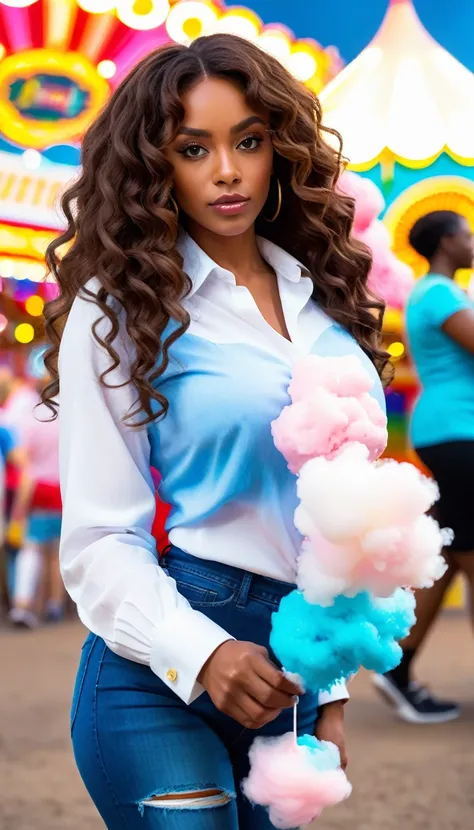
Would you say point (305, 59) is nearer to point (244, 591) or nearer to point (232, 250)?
point (232, 250)

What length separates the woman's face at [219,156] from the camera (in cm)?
171

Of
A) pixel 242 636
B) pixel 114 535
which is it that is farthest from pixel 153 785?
pixel 114 535

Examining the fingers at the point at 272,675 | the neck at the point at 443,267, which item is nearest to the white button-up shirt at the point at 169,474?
the fingers at the point at 272,675

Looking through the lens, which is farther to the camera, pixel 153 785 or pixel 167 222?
pixel 167 222

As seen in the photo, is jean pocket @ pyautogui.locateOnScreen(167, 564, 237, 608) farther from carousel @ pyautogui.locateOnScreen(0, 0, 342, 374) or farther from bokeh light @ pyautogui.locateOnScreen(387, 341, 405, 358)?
carousel @ pyautogui.locateOnScreen(0, 0, 342, 374)

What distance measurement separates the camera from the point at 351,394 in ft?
5.27

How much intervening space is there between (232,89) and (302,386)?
442mm

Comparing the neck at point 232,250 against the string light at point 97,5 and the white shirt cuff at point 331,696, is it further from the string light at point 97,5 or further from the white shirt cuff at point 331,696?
the string light at point 97,5

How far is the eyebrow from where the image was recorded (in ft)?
5.58

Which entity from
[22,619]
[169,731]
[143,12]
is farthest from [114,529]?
[143,12]

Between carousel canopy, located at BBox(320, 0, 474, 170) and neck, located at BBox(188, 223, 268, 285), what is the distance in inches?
231

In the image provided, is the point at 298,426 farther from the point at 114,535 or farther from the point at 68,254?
the point at 68,254

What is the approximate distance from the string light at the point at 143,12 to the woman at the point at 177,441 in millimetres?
6948

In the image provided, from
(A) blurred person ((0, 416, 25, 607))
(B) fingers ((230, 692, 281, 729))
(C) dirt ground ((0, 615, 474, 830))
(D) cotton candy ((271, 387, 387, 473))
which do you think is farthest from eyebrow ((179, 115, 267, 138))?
(A) blurred person ((0, 416, 25, 607))
